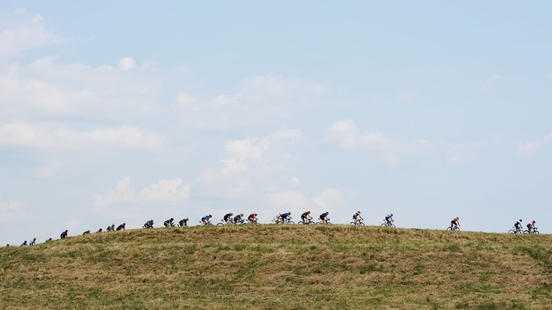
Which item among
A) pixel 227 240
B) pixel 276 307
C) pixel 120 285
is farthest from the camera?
pixel 227 240

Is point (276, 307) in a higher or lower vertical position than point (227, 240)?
lower

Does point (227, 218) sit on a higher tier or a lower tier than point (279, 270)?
higher

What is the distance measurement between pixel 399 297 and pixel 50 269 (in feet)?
84.5

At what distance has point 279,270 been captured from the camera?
40.4 m

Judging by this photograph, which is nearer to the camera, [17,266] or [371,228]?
[17,266]

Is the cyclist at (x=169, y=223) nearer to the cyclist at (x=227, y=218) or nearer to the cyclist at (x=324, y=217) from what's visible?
the cyclist at (x=227, y=218)

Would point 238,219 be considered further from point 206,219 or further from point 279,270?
point 279,270

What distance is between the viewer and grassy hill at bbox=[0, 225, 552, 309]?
1315 inches

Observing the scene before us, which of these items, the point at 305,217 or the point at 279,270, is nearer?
the point at 279,270

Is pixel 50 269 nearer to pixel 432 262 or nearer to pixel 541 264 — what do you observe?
pixel 432 262

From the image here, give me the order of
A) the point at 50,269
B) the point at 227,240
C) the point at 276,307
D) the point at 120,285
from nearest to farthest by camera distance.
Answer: the point at 276,307
the point at 120,285
the point at 50,269
the point at 227,240

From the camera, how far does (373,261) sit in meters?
41.0

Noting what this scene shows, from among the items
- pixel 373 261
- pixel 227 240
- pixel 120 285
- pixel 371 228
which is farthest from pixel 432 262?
pixel 120 285

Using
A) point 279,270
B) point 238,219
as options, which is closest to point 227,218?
point 238,219
